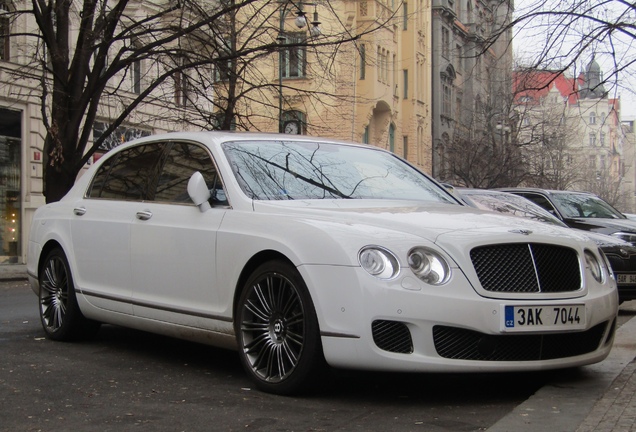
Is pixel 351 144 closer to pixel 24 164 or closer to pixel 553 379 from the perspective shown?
pixel 553 379

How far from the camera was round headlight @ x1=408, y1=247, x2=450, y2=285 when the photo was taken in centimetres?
551

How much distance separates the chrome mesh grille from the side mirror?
6.50 ft

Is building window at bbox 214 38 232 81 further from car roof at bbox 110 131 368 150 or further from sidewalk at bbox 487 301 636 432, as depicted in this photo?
sidewalk at bbox 487 301 636 432

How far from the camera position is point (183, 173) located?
7.30m

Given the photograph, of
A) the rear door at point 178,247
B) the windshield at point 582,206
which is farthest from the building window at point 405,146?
the rear door at point 178,247

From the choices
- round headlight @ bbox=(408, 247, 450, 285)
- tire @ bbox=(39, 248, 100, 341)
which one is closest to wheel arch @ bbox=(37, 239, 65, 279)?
tire @ bbox=(39, 248, 100, 341)

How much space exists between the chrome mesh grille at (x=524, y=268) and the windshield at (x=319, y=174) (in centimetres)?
135

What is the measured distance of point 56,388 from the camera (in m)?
6.16

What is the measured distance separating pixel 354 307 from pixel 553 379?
1586 mm

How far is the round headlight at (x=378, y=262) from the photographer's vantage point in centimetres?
549

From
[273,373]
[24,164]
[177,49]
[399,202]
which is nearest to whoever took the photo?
[273,373]

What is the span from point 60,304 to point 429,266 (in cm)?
394

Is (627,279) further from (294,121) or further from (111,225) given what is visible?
(294,121)

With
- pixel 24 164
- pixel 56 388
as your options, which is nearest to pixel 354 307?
pixel 56 388
